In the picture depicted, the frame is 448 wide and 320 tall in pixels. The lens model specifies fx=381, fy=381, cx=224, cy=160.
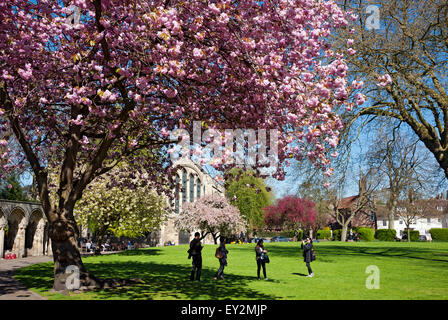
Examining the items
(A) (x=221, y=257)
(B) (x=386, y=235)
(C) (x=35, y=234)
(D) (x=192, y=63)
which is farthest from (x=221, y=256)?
(B) (x=386, y=235)

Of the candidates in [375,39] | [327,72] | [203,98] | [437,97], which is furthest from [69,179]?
[437,97]

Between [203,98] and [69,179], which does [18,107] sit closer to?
[69,179]

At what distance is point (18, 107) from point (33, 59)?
142 cm

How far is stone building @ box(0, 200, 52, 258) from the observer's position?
3030cm

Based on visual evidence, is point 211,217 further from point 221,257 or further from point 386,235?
point 386,235

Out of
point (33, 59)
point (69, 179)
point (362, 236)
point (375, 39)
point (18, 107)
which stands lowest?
point (362, 236)

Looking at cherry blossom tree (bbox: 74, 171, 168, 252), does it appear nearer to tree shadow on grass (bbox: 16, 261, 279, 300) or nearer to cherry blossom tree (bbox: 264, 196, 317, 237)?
tree shadow on grass (bbox: 16, 261, 279, 300)

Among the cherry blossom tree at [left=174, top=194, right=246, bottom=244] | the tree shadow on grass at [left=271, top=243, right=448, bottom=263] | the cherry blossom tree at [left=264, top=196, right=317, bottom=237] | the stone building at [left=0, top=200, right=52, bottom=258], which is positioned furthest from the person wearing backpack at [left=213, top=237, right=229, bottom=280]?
the cherry blossom tree at [left=264, top=196, right=317, bottom=237]

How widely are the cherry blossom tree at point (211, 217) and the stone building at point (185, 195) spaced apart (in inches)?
162

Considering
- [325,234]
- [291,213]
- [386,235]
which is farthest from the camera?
[325,234]

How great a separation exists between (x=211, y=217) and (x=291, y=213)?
95.9 ft

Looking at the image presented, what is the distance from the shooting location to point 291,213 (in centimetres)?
7569

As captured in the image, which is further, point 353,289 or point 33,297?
point 353,289
